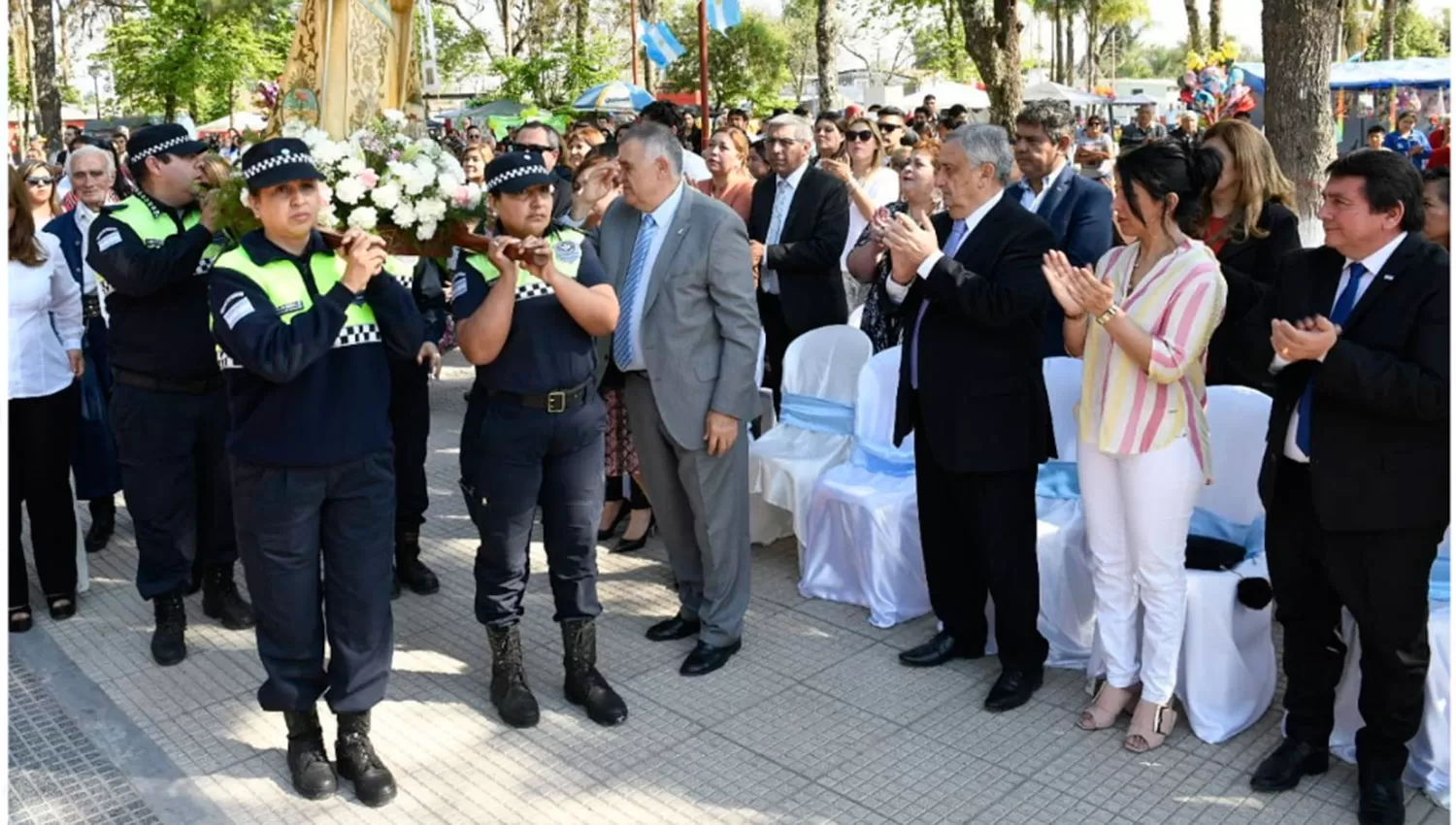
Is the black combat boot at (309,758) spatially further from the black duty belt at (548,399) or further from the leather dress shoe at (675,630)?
the leather dress shoe at (675,630)

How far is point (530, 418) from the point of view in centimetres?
412

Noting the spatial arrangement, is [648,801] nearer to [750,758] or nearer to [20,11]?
[750,758]

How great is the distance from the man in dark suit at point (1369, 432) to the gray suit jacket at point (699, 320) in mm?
1667

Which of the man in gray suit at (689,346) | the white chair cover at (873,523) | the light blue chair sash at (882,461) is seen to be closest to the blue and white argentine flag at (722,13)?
the white chair cover at (873,523)

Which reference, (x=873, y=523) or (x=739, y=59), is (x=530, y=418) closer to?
(x=873, y=523)

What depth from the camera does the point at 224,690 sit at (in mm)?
4672

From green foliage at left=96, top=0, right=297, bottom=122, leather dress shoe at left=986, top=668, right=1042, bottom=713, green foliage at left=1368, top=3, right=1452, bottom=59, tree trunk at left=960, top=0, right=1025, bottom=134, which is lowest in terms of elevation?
leather dress shoe at left=986, top=668, right=1042, bottom=713

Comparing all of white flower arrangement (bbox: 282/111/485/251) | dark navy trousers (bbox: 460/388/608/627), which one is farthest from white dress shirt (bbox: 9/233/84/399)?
dark navy trousers (bbox: 460/388/608/627)

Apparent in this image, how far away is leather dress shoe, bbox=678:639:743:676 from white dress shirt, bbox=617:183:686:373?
1070 millimetres

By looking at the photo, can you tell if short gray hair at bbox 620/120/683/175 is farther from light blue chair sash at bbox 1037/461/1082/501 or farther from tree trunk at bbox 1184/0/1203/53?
tree trunk at bbox 1184/0/1203/53

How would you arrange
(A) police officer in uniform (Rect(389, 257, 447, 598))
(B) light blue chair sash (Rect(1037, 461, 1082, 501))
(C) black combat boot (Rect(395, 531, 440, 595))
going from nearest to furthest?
1. (B) light blue chair sash (Rect(1037, 461, 1082, 501))
2. (A) police officer in uniform (Rect(389, 257, 447, 598))
3. (C) black combat boot (Rect(395, 531, 440, 595))

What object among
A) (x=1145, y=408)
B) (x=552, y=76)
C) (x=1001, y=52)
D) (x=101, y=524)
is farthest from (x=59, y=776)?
(x=552, y=76)

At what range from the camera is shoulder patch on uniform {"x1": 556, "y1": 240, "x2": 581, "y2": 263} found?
412 cm

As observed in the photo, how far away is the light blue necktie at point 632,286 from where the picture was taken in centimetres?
457
